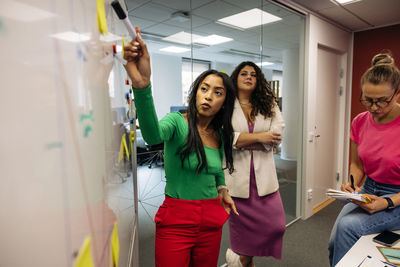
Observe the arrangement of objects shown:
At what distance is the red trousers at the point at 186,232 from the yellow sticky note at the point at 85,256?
2.42 ft

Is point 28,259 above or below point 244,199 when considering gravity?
above

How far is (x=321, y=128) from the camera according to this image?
3375mm

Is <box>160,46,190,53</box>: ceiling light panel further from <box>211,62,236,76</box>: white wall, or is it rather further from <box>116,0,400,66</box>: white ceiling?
<box>211,62,236,76</box>: white wall

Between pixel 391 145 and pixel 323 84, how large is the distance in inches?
92.5

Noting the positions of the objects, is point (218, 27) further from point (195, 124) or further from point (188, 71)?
point (195, 124)

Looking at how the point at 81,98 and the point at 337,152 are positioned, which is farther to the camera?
the point at 337,152

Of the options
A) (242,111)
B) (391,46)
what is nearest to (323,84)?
(391,46)

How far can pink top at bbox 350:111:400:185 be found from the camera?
1241 mm

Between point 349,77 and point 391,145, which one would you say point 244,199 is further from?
point 349,77

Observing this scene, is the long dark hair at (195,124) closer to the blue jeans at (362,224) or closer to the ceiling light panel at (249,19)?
the blue jeans at (362,224)

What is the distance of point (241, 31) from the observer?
2521 mm

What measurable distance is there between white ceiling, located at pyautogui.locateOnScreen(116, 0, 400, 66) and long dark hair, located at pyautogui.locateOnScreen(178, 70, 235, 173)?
0.66 metres

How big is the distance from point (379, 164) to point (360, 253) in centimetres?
52

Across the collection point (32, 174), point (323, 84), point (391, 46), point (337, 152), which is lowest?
point (337, 152)
